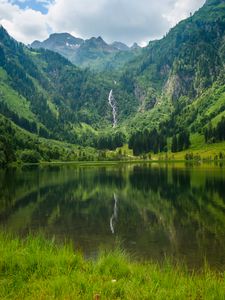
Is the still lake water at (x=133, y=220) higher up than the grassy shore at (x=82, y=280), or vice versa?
the grassy shore at (x=82, y=280)

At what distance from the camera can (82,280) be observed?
15.8 meters

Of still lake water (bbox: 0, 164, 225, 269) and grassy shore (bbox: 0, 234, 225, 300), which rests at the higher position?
grassy shore (bbox: 0, 234, 225, 300)

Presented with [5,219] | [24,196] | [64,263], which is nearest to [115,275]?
[64,263]

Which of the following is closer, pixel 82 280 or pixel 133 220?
pixel 82 280

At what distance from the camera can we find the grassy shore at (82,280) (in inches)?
576

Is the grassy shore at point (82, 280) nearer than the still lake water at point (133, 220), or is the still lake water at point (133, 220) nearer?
the grassy shore at point (82, 280)

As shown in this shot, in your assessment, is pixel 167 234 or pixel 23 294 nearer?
pixel 23 294

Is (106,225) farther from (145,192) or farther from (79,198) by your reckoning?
(145,192)

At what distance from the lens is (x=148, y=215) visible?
52906 millimetres

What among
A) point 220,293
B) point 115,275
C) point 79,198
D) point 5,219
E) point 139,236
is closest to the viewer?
point 220,293

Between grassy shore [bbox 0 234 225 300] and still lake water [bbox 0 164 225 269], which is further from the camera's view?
still lake water [bbox 0 164 225 269]

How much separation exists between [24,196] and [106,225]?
3429 centimetres

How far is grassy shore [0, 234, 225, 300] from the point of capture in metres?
14.6

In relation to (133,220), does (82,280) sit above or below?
above
